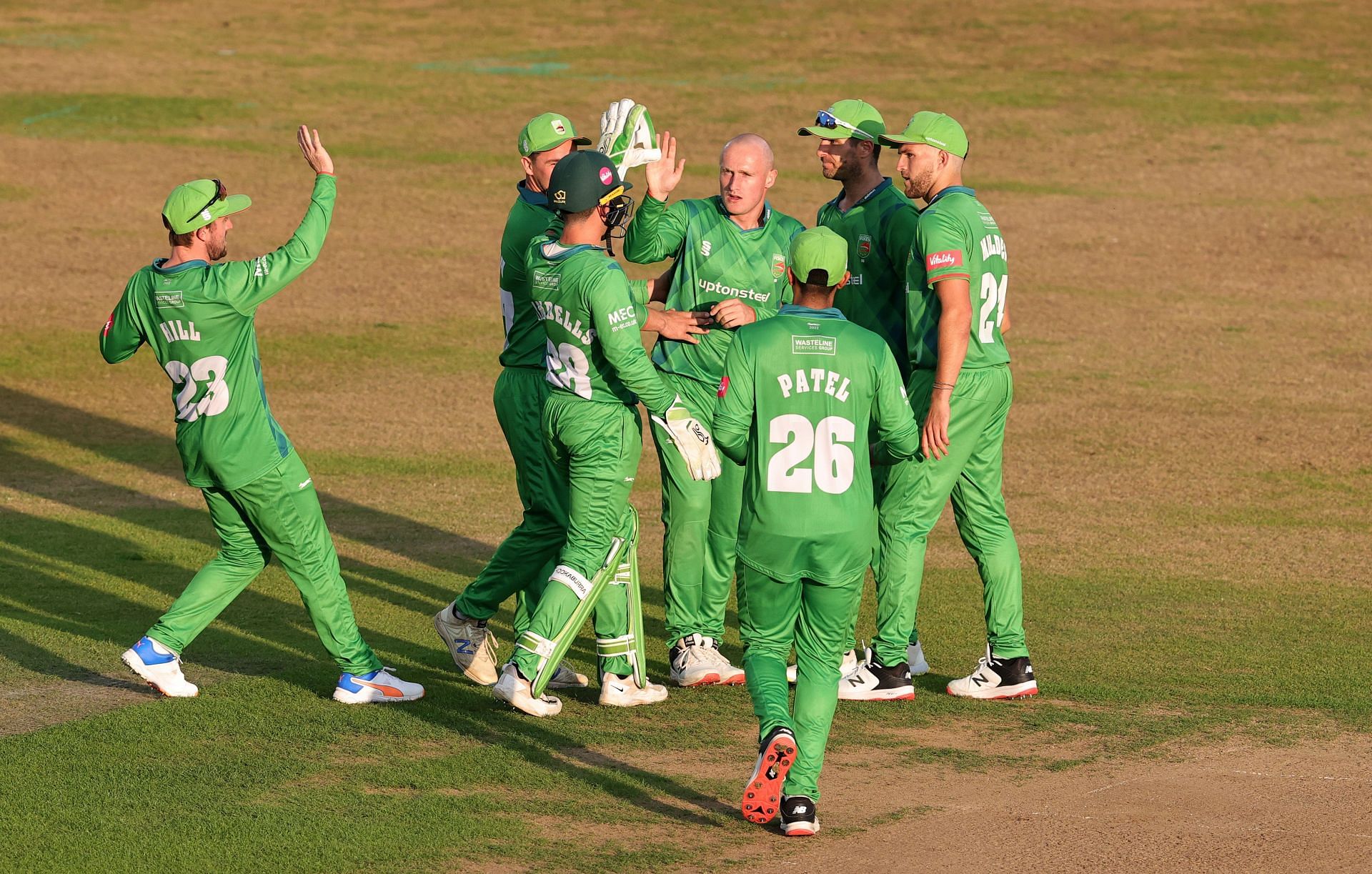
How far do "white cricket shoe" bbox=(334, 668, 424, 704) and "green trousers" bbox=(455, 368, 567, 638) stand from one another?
51 cm

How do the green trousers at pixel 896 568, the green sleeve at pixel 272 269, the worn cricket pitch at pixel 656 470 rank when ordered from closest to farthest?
the worn cricket pitch at pixel 656 470 → the green sleeve at pixel 272 269 → the green trousers at pixel 896 568

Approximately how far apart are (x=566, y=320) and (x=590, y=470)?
663 mm

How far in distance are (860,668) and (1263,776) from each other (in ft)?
6.19

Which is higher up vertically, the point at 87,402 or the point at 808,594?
the point at 808,594

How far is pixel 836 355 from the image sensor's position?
6.07m

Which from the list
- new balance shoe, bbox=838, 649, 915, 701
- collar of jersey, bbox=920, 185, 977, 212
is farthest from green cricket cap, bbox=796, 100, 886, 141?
new balance shoe, bbox=838, 649, 915, 701

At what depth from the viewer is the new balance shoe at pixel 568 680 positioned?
8094mm

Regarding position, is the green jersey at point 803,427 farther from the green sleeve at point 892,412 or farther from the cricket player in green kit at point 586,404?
the cricket player in green kit at point 586,404

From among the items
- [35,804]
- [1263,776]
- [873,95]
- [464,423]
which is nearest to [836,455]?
[1263,776]

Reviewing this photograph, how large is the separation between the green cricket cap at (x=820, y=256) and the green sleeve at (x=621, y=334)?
1.05 metres

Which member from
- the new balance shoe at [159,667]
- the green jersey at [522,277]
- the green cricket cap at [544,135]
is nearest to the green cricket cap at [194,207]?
the green jersey at [522,277]

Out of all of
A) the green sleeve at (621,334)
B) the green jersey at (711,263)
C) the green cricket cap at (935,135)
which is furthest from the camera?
the green jersey at (711,263)

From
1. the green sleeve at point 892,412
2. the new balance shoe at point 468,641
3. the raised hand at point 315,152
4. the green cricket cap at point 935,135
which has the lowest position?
the new balance shoe at point 468,641

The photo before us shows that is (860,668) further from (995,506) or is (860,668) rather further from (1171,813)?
(1171,813)
